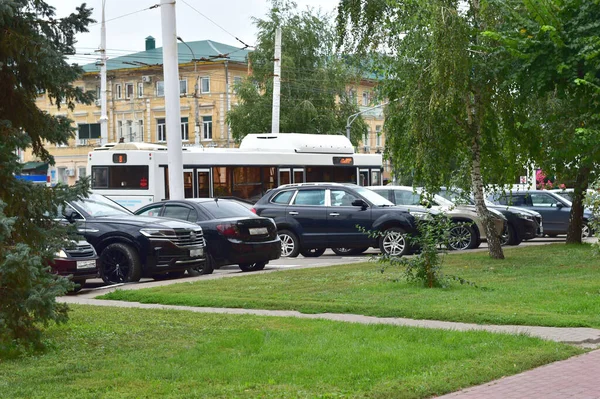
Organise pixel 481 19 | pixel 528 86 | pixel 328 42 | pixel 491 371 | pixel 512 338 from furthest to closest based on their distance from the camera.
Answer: pixel 328 42, pixel 481 19, pixel 528 86, pixel 512 338, pixel 491 371

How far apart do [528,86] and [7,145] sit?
32.5 feet

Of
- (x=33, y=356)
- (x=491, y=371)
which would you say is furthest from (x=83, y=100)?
(x=491, y=371)

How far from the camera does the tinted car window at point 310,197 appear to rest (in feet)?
83.1

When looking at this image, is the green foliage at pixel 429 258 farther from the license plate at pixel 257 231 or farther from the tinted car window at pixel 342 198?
the tinted car window at pixel 342 198

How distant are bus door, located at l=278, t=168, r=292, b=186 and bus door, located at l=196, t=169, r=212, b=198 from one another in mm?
2945

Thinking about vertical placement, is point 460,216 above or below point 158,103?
below

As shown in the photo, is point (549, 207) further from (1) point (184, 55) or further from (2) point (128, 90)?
(2) point (128, 90)

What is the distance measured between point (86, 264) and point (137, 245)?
1.76m

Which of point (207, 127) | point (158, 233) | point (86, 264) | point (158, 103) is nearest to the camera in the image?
point (86, 264)

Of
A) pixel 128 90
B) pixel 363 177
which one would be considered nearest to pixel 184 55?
pixel 128 90

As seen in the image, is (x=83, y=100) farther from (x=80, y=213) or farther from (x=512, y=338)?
(x=80, y=213)

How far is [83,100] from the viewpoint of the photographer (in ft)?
34.1

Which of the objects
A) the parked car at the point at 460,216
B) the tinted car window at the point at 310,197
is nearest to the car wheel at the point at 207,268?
the tinted car window at the point at 310,197

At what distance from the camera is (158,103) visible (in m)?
76.4
